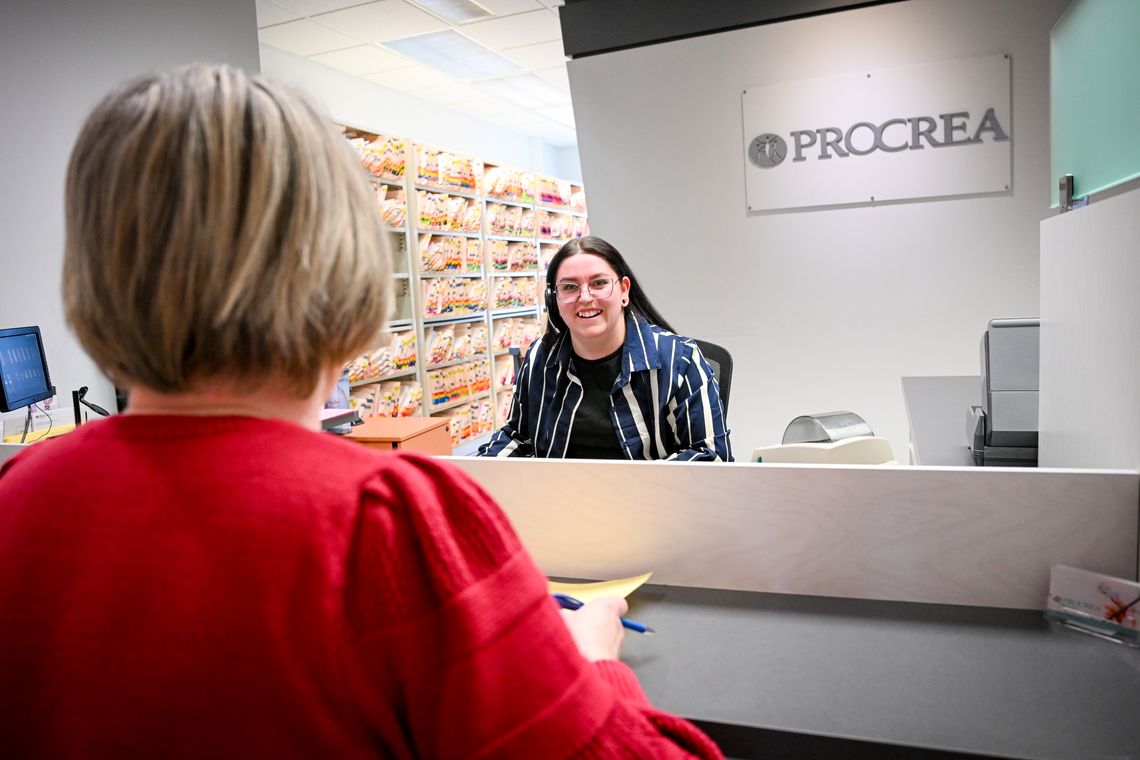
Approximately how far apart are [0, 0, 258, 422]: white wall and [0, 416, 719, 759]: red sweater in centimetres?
310

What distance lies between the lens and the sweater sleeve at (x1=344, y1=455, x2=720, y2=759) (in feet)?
1.72

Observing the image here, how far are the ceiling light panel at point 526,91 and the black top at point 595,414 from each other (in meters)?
5.50

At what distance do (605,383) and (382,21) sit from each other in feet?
13.9

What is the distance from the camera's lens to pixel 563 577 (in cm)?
139

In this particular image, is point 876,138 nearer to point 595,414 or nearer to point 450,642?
point 595,414

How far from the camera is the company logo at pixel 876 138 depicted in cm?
329

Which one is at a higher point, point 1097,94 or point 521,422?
point 1097,94

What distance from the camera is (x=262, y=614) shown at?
0.51 meters

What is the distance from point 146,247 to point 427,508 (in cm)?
25

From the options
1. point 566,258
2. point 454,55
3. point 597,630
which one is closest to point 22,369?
point 566,258

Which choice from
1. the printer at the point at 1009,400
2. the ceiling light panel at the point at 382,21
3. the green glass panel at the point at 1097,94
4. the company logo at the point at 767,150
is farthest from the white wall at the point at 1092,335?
the ceiling light panel at the point at 382,21

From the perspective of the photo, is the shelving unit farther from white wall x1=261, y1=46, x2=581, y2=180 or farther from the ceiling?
the ceiling

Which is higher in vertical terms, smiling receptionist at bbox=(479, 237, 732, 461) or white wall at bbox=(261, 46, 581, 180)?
white wall at bbox=(261, 46, 581, 180)

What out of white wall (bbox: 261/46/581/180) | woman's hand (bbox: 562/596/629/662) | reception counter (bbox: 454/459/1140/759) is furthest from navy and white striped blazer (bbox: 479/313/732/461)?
white wall (bbox: 261/46/581/180)
